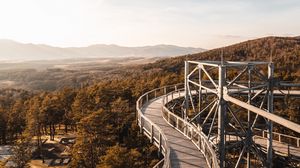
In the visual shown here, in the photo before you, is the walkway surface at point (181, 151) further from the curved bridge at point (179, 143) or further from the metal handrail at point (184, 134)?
the metal handrail at point (184, 134)

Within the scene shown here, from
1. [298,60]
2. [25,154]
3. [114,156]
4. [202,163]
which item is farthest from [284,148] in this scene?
[298,60]

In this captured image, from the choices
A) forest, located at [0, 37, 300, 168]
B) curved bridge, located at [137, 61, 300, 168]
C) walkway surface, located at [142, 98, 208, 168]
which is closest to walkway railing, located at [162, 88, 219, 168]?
curved bridge, located at [137, 61, 300, 168]

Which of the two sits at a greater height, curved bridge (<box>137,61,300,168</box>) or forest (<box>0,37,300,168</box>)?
curved bridge (<box>137,61,300,168</box>)

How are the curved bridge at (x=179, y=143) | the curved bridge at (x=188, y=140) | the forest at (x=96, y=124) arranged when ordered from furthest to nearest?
the forest at (x=96, y=124), the curved bridge at (x=179, y=143), the curved bridge at (x=188, y=140)

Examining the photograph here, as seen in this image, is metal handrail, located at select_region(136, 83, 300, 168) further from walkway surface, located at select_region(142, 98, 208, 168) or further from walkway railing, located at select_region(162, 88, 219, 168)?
walkway surface, located at select_region(142, 98, 208, 168)

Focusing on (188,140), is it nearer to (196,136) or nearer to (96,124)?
(196,136)

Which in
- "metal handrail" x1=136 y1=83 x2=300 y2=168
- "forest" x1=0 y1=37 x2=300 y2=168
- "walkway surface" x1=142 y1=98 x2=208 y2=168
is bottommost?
"forest" x1=0 y1=37 x2=300 y2=168

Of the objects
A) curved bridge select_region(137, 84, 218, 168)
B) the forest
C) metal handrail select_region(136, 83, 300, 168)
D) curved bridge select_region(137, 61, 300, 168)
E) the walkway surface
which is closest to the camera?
metal handrail select_region(136, 83, 300, 168)

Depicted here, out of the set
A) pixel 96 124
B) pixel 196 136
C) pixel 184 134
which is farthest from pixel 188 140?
pixel 96 124

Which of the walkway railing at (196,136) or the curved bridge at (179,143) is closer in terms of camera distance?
the walkway railing at (196,136)

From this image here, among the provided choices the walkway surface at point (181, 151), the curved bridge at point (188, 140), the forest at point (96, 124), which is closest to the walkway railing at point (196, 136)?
the curved bridge at point (188, 140)

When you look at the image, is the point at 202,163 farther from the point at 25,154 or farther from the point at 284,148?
the point at 25,154
